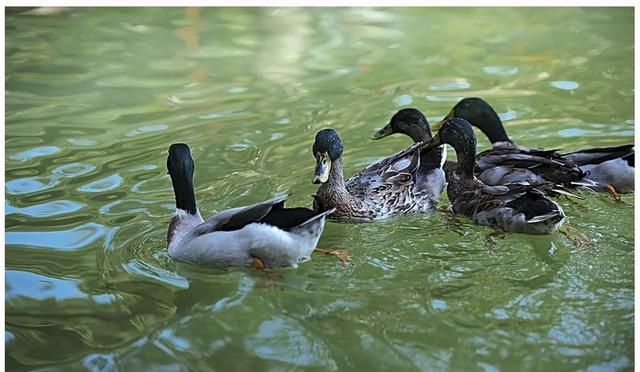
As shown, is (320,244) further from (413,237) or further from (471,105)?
(471,105)

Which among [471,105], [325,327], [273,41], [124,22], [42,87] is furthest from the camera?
[124,22]

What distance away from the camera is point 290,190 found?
7.45 meters

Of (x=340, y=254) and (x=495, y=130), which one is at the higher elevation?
(x=495, y=130)

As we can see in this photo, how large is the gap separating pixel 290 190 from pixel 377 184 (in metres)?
0.75

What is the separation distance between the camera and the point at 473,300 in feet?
17.8

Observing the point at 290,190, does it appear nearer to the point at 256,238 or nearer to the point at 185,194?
the point at 185,194

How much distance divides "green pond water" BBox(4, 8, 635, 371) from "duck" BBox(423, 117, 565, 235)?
0.10 m

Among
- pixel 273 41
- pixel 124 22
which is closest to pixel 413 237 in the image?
pixel 273 41

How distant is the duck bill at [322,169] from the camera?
6.57 metres

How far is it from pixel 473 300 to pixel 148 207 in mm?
2709

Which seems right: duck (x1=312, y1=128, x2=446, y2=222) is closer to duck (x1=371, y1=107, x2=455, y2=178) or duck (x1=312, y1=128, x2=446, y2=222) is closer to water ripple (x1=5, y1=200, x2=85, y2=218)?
duck (x1=371, y1=107, x2=455, y2=178)

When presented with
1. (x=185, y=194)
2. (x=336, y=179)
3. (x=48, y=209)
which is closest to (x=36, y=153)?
(x=48, y=209)

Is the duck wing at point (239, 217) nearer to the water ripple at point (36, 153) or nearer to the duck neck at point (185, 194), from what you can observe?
the duck neck at point (185, 194)

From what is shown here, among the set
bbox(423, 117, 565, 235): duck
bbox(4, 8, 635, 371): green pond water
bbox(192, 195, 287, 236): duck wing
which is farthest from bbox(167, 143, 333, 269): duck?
bbox(423, 117, 565, 235): duck
